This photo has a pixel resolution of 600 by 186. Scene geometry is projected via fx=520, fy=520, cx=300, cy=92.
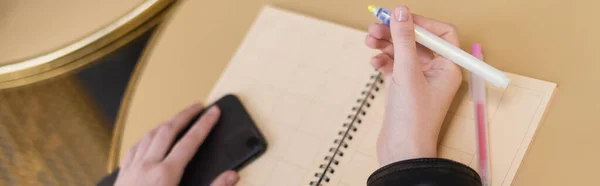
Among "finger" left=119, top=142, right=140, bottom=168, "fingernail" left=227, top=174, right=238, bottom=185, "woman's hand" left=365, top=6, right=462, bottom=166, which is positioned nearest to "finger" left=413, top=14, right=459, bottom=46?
"woman's hand" left=365, top=6, right=462, bottom=166

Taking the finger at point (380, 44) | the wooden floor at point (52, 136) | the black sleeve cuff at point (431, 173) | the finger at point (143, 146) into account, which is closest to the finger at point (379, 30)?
the finger at point (380, 44)

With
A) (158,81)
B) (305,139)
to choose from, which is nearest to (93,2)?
(158,81)

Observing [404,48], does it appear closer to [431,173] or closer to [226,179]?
[431,173]

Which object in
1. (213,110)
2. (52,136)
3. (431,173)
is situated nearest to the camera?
(431,173)

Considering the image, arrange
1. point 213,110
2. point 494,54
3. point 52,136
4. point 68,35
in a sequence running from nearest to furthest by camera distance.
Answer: point 494,54 < point 213,110 < point 68,35 < point 52,136

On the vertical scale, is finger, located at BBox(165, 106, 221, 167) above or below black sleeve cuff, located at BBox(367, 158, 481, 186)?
below

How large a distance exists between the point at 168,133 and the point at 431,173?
360 mm

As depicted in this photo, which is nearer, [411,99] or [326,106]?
[411,99]

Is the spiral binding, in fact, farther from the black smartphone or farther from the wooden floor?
the wooden floor

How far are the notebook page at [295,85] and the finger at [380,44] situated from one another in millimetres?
30

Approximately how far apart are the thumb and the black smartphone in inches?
7.9

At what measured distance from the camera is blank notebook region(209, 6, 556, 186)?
52cm

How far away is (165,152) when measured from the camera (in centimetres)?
68

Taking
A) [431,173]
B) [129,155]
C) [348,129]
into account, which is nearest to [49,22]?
[129,155]
